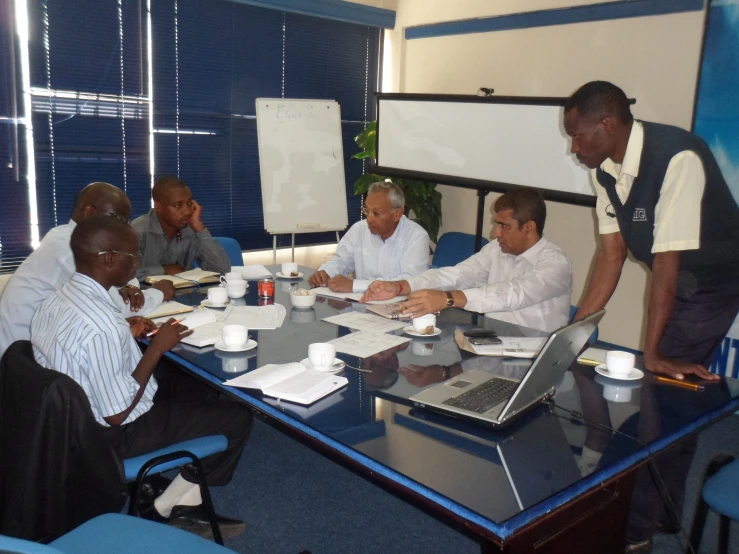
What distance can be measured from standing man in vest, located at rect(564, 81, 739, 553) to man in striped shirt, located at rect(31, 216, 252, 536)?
52.2 inches

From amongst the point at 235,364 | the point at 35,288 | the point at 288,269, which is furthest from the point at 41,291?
the point at 288,269

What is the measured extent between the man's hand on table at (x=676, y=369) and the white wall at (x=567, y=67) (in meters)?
2.32

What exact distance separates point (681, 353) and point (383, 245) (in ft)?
5.06

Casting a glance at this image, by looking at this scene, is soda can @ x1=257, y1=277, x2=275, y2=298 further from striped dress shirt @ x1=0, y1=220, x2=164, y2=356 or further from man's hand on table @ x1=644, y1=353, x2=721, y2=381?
man's hand on table @ x1=644, y1=353, x2=721, y2=381

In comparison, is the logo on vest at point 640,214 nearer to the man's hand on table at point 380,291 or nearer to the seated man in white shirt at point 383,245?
the man's hand on table at point 380,291

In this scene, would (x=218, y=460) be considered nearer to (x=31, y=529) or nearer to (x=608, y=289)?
(x=31, y=529)

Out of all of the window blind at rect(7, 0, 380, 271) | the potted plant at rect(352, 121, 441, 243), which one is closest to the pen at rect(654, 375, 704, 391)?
the potted plant at rect(352, 121, 441, 243)

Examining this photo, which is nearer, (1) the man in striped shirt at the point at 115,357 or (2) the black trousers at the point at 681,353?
(1) the man in striped shirt at the point at 115,357

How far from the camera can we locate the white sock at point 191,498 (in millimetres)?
2225

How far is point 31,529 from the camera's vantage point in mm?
1548

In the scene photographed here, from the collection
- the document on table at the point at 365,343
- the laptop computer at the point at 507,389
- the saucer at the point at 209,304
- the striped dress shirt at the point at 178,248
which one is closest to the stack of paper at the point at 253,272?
the striped dress shirt at the point at 178,248

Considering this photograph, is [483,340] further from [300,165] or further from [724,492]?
[300,165]

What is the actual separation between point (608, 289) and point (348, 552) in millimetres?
1282

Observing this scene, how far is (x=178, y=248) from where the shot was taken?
327 centimetres
